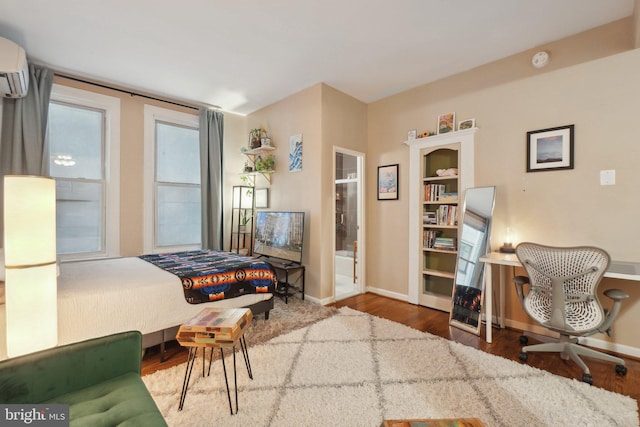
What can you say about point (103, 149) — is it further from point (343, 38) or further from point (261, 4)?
point (343, 38)

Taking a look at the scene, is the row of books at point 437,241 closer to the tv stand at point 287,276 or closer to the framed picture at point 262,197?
the tv stand at point 287,276

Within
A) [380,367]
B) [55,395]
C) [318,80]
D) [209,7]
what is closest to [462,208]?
[380,367]

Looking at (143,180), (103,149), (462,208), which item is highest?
(103,149)

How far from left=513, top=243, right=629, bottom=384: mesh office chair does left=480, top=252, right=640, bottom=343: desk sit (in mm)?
151

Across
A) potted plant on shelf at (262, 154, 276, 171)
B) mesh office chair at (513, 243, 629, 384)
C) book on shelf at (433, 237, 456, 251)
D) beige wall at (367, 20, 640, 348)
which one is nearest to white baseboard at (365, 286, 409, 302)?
book on shelf at (433, 237, 456, 251)

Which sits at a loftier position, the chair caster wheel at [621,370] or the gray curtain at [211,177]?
the gray curtain at [211,177]

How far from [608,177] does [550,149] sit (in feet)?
1.54

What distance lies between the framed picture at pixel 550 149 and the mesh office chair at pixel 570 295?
0.98 metres

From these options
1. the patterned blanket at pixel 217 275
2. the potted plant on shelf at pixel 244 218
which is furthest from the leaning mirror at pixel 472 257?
the potted plant on shelf at pixel 244 218

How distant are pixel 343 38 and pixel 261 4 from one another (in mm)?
772

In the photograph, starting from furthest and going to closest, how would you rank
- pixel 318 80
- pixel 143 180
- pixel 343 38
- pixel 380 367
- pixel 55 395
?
pixel 143 180, pixel 318 80, pixel 343 38, pixel 380 367, pixel 55 395

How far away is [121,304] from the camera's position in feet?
6.63

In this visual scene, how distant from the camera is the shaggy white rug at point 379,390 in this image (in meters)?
1.56

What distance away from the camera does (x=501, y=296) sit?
2.88 meters
